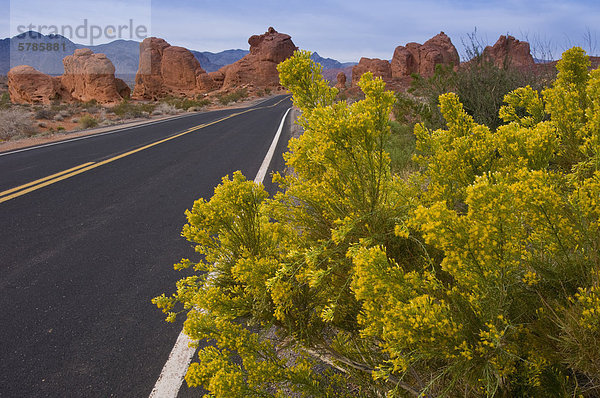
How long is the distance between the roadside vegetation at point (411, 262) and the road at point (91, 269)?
1013mm

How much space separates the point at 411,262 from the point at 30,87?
63.8 metres

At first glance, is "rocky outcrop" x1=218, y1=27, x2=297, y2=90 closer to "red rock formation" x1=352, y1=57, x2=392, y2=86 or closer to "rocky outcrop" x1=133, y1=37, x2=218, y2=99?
"rocky outcrop" x1=133, y1=37, x2=218, y2=99

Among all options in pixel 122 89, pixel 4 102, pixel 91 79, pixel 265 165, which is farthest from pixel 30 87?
pixel 265 165

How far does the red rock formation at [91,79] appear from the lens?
171 ft

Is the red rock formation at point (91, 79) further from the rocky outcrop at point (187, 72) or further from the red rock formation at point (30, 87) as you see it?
the rocky outcrop at point (187, 72)

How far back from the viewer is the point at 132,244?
13.7 ft

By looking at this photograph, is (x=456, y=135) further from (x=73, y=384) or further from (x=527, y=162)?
(x=73, y=384)

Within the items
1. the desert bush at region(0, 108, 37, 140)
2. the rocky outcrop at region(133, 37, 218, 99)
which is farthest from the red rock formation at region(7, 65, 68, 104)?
the desert bush at region(0, 108, 37, 140)

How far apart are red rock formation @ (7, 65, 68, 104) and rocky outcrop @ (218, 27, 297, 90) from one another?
1484 inches

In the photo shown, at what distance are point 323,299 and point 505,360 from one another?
0.81 meters

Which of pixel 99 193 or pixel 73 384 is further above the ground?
pixel 99 193

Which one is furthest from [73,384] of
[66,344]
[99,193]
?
[99,193]

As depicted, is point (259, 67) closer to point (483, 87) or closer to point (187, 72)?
point (187, 72)

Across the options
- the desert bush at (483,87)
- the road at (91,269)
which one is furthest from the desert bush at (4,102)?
the desert bush at (483,87)
